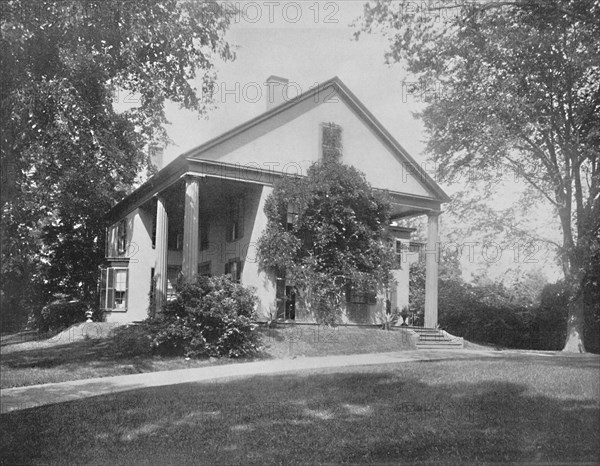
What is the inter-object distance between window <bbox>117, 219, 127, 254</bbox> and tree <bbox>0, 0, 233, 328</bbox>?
342 inches

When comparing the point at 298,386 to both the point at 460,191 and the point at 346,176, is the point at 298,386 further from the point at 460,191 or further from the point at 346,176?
the point at 460,191

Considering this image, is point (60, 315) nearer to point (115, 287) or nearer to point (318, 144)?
point (115, 287)

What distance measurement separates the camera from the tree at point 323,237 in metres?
17.4

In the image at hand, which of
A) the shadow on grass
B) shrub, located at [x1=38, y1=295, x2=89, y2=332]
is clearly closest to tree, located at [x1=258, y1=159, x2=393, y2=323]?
the shadow on grass

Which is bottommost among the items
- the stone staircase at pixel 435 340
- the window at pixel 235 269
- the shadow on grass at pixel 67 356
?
the shadow on grass at pixel 67 356

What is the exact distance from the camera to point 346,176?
59.5 ft

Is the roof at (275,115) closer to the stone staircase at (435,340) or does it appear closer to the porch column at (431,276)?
the porch column at (431,276)

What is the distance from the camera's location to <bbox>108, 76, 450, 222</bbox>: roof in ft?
55.3

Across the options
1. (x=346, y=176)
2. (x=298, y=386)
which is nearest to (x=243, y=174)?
(x=346, y=176)

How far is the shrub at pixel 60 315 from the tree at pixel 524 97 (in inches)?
718

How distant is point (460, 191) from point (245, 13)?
45.0 feet

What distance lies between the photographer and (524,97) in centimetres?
1379

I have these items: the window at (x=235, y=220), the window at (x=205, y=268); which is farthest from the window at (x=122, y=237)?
the window at (x=235, y=220)

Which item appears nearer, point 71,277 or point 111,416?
point 111,416
